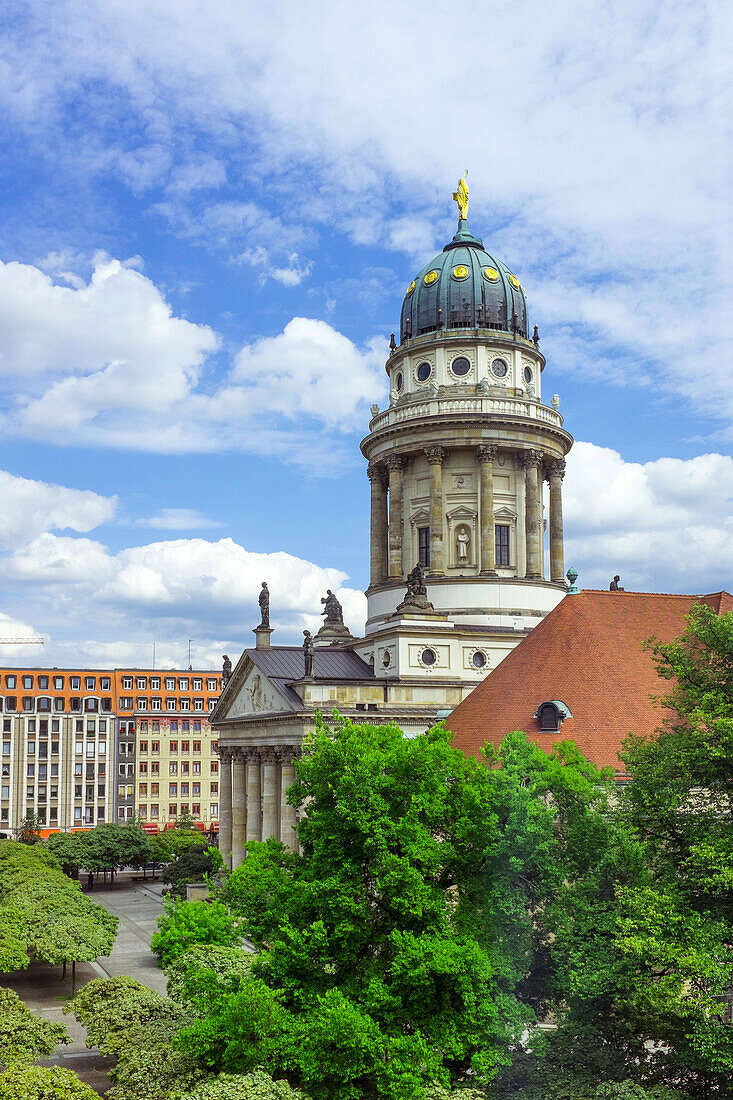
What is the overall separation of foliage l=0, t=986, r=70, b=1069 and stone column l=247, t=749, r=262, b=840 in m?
37.6

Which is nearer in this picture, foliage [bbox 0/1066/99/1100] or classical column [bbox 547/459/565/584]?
foliage [bbox 0/1066/99/1100]

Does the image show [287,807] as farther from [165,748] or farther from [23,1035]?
[165,748]

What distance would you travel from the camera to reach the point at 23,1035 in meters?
34.7

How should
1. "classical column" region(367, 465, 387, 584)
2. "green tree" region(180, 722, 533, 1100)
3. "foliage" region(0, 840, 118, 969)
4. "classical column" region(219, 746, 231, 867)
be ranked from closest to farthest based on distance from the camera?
1. "green tree" region(180, 722, 533, 1100)
2. "foliage" region(0, 840, 118, 969)
3. "classical column" region(219, 746, 231, 867)
4. "classical column" region(367, 465, 387, 584)

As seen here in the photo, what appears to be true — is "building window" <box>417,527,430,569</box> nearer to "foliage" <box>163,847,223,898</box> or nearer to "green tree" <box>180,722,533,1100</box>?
"foliage" <box>163,847,223,898</box>

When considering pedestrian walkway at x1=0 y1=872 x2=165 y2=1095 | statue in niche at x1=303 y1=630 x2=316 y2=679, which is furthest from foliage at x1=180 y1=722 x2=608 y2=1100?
statue in niche at x1=303 y1=630 x2=316 y2=679

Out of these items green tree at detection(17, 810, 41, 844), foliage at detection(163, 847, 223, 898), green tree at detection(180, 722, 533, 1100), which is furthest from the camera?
green tree at detection(17, 810, 41, 844)

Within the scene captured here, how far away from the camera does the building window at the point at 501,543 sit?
7819 centimetres

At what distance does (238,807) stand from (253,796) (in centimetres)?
400

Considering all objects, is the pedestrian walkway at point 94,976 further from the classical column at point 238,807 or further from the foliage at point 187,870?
the classical column at point 238,807

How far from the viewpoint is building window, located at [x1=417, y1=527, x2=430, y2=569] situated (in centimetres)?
7962

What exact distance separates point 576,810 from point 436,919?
4841 millimetres

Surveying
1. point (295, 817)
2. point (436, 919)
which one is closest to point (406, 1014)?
point (436, 919)

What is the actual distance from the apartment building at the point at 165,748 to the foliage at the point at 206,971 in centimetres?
8388
